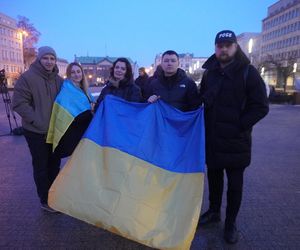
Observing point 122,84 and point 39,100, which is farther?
point 122,84

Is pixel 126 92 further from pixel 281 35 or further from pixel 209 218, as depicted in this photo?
pixel 281 35

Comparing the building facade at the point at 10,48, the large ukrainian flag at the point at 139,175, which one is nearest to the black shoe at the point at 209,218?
the large ukrainian flag at the point at 139,175

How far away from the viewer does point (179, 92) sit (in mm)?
3896

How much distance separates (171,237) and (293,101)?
898 inches

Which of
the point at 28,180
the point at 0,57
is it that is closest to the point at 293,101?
the point at 28,180

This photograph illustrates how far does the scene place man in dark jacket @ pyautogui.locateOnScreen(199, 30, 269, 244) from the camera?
340cm

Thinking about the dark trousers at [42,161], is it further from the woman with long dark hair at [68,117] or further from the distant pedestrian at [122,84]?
the distant pedestrian at [122,84]

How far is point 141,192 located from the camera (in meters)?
3.32

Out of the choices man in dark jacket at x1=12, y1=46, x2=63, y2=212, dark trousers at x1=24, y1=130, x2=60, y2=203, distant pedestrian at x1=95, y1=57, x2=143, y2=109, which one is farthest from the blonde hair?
dark trousers at x1=24, y1=130, x2=60, y2=203

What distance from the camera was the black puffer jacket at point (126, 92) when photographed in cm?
410

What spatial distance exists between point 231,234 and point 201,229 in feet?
1.38

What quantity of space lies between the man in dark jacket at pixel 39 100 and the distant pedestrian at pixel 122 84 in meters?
0.63

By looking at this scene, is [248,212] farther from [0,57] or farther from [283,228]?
[0,57]

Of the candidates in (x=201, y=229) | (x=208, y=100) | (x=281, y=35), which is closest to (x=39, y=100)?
(x=208, y=100)
